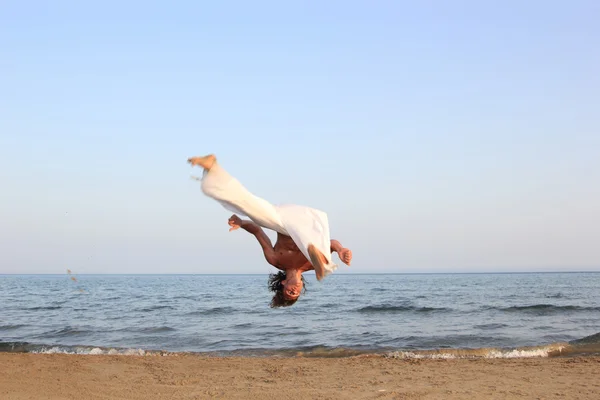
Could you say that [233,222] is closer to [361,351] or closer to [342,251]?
[342,251]

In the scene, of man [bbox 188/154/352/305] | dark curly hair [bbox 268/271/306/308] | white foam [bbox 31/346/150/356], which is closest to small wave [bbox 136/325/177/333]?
white foam [bbox 31/346/150/356]

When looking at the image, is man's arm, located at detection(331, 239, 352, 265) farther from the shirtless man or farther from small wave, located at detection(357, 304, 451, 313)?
small wave, located at detection(357, 304, 451, 313)

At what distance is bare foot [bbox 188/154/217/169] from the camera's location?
15.0 feet

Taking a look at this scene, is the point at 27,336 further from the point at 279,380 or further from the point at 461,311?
the point at 461,311

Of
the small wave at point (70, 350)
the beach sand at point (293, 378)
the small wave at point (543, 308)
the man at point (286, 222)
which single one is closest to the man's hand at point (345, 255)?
the man at point (286, 222)

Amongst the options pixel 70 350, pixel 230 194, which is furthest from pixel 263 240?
pixel 70 350

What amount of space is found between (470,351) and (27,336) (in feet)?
41.2

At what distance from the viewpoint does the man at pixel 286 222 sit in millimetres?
4719

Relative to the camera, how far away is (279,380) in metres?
9.27

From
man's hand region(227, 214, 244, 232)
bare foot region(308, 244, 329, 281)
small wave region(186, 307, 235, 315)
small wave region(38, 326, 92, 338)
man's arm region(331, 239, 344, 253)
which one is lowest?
small wave region(186, 307, 235, 315)

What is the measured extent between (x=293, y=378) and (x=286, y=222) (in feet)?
16.7

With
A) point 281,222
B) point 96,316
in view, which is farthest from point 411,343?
point 96,316

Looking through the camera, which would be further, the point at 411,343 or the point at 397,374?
the point at 411,343

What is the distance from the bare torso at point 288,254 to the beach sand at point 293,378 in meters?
3.06
